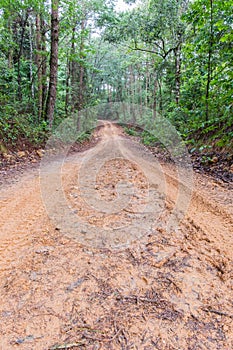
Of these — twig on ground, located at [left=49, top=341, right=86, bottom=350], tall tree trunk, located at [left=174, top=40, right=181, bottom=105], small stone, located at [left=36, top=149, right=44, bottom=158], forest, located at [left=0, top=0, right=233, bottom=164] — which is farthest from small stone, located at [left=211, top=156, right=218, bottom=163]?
tall tree trunk, located at [left=174, top=40, right=181, bottom=105]

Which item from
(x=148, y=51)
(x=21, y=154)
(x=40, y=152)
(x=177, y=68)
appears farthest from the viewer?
(x=148, y=51)

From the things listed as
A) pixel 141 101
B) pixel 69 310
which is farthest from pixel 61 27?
pixel 141 101

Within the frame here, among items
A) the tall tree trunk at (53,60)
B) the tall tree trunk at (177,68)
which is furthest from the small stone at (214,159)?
the tall tree trunk at (53,60)

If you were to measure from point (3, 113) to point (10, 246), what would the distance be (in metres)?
6.92

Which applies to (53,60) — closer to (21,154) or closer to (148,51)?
(21,154)

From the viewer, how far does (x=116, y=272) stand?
1705 mm

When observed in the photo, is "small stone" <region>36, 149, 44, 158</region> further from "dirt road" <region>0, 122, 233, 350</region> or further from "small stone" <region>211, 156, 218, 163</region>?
"small stone" <region>211, 156, 218, 163</region>

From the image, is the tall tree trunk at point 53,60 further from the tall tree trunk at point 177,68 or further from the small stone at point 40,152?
the tall tree trunk at point 177,68

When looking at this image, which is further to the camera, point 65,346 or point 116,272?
point 116,272

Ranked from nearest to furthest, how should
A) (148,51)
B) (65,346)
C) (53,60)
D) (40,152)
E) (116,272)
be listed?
(65,346), (116,272), (40,152), (53,60), (148,51)

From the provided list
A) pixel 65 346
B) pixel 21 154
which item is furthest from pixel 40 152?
pixel 65 346

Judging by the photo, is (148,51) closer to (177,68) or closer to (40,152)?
(177,68)

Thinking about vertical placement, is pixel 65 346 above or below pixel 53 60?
below

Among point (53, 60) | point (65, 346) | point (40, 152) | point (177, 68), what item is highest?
point (177, 68)
